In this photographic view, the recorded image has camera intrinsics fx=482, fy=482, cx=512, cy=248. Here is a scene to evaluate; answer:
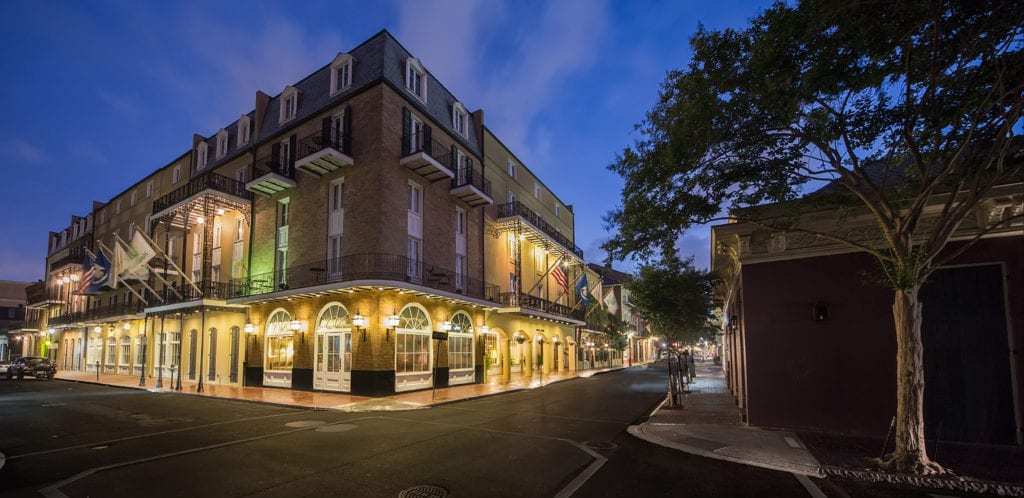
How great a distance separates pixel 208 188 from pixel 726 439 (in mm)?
24283

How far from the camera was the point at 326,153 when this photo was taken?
20.0 m

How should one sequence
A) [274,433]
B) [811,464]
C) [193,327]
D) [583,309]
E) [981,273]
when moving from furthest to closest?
[583,309]
[193,327]
[274,433]
[981,273]
[811,464]

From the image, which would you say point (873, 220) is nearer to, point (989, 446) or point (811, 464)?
point (989, 446)

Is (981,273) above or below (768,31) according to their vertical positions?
below

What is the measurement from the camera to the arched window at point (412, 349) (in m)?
19.7

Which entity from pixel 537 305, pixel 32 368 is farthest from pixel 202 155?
pixel 537 305

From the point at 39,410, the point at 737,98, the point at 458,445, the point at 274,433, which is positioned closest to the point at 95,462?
the point at 274,433

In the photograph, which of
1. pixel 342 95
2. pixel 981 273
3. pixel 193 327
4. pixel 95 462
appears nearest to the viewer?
pixel 95 462

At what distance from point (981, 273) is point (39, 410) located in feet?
79.3

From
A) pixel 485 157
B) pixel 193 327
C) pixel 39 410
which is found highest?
pixel 485 157

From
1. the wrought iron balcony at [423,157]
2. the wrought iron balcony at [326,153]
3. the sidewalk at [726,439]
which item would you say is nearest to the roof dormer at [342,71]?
the wrought iron balcony at [326,153]

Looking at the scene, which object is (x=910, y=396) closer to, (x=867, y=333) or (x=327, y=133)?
(x=867, y=333)

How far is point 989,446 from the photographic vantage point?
8.36 meters

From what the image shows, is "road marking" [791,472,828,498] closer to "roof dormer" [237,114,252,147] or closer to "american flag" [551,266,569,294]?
"american flag" [551,266,569,294]
